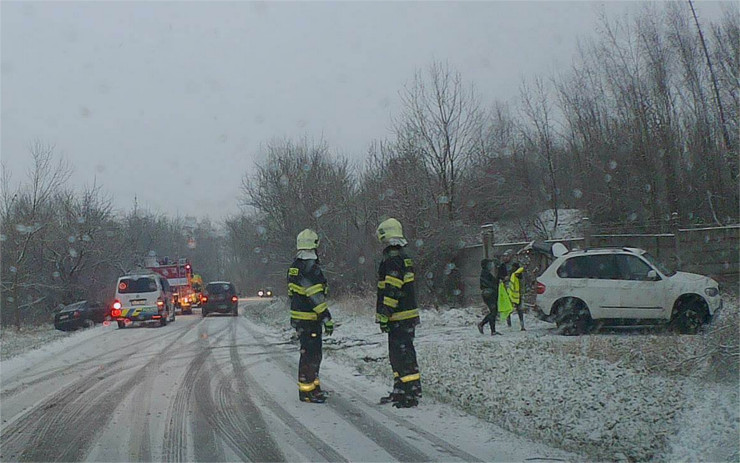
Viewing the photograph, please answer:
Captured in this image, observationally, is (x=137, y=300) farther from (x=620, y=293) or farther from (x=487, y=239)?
(x=620, y=293)

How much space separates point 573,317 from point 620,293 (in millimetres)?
1063

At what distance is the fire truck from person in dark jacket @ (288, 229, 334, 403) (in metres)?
31.5

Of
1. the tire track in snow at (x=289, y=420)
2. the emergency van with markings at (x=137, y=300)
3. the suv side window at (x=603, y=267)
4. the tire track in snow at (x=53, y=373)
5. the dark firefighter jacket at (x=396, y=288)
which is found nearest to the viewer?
the tire track in snow at (x=289, y=420)

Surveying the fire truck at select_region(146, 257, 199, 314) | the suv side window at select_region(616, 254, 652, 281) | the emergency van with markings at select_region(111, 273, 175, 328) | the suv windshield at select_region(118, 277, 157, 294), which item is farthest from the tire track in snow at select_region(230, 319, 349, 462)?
the fire truck at select_region(146, 257, 199, 314)

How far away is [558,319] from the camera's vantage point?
1400 cm

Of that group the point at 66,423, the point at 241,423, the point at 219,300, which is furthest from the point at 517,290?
the point at 219,300

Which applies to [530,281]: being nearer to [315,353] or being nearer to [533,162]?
[315,353]

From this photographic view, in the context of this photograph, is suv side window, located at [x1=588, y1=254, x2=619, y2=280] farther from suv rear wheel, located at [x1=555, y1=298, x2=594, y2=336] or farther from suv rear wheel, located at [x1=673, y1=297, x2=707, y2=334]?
suv rear wheel, located at [x1=673, y1=297, x2=707, y2=334]

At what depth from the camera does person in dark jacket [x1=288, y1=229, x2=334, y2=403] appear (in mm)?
8875

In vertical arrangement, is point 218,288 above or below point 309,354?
above

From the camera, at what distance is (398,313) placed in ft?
27.6

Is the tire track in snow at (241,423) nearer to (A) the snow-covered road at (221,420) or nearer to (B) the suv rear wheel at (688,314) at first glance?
(A) the snow-covered road at (221,420)

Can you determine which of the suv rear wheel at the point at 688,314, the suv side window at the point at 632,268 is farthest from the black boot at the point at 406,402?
the suv rear wheel at the point at 688,314

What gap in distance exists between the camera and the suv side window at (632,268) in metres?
13.5
